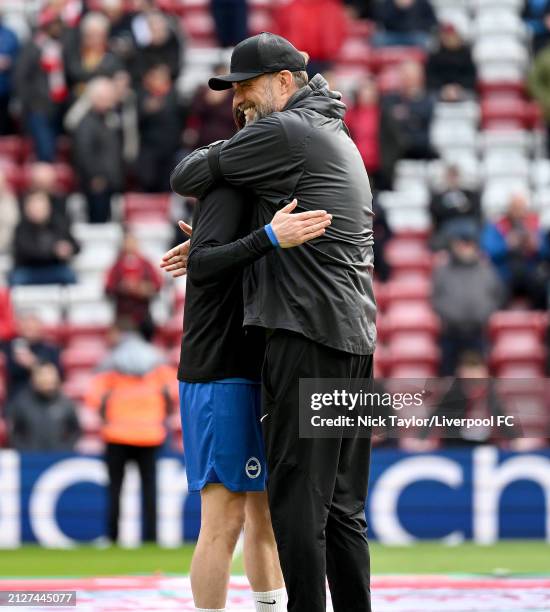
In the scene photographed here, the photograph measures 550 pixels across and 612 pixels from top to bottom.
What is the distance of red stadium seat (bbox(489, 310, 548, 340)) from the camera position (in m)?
14.2

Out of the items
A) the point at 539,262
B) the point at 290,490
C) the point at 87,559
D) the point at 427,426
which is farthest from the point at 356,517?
the point at 539,262

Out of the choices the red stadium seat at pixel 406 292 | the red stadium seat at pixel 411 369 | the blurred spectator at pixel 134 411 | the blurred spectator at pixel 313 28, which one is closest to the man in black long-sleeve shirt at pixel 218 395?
the blurred spectator at pixel 134 411

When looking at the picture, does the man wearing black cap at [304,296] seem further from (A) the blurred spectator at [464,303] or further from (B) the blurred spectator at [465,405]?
(A) the blurred spectator at [464,303]

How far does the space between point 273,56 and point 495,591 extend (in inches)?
122

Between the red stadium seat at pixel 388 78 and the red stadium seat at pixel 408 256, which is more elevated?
the red stadium seat at pixel 388 78

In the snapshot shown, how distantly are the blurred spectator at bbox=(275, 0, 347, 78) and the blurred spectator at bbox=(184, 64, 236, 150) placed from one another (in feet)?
4.06

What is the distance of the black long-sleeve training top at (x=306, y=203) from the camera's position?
5.34 meters

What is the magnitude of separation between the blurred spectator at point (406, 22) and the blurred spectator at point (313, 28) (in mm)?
1075

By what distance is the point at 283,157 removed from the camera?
5340 millimetres

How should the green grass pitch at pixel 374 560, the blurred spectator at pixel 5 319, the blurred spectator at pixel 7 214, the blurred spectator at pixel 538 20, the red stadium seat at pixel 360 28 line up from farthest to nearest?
1. the red stadium seat at pixel 360 28
2. the blurred spectator at pixel 538 20
3. the blurred spectator at pixel 7 214
4. the blurred spectator at pixel 5 319
5. the green grass pitch at pixel 374 560

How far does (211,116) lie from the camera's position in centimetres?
1465

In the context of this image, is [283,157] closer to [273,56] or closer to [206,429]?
[273,56]

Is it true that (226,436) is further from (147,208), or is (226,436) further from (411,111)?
(411,111)

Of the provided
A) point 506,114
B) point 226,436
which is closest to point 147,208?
point 506,114
